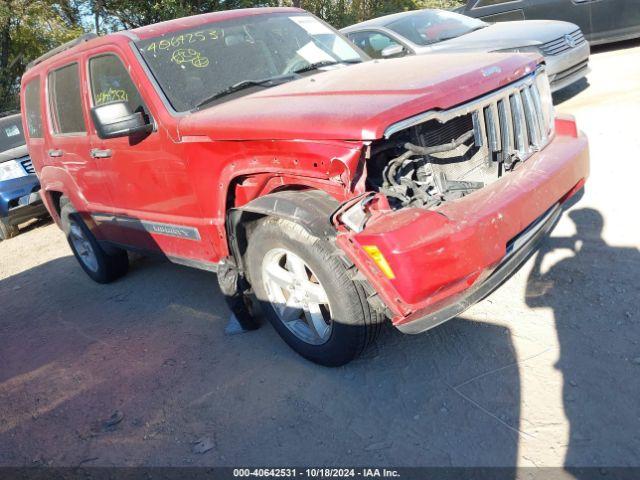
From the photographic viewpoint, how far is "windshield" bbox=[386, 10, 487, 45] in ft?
25.6

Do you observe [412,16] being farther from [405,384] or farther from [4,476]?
[4,476]

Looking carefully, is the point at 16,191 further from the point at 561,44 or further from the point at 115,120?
the point at 561,44

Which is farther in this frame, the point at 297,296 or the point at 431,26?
the point at 431,26

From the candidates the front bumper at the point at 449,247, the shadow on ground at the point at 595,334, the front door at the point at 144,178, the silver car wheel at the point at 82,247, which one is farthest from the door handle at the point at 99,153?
the shadow on ground at the point at 595,334

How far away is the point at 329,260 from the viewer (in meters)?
2.71

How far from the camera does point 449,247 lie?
93.3 inches

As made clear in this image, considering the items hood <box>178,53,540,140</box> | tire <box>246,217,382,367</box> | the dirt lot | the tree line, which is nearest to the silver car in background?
the dirt lot

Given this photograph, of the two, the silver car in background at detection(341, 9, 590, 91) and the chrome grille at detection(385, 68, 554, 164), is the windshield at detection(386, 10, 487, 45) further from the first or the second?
the chrome grille at detection(385, 68, 554, 164)

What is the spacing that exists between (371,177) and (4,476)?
2528mm

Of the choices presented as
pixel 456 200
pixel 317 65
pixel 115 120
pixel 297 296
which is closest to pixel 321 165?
pixel 456 200

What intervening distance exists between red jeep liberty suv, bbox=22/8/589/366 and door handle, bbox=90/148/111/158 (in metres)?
0.03

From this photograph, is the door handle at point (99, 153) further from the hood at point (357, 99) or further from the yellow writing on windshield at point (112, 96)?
the hood at point (357, 99)

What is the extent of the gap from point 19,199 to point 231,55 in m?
5.98

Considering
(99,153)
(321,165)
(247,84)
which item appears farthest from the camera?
(99,153)
